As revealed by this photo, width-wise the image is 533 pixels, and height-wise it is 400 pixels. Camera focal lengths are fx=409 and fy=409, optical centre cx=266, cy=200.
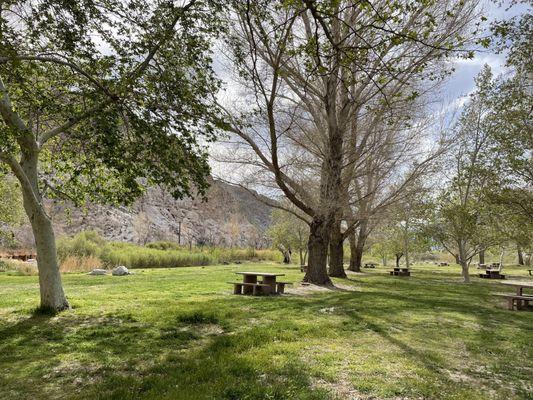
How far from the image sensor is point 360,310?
32.5 ft

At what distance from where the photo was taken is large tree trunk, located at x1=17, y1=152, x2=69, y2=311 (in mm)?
7652

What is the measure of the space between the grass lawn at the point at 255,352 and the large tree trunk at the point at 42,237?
1.53ft

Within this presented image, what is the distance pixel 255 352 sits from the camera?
5.63 meters

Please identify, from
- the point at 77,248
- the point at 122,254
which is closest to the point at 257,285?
the point at 122,254

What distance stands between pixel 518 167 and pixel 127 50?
15832 mm

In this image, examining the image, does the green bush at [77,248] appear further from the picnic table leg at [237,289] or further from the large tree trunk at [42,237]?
the large tree trunk at [42,237]

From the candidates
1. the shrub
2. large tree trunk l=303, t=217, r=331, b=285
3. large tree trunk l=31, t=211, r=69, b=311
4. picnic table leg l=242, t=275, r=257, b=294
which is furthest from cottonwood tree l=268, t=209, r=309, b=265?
large tree trunk l=31, t=211, r=69, b=311

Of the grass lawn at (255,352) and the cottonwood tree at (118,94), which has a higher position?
the cottonwood tree at (118,94)

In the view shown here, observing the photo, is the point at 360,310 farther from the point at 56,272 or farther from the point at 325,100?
the point at 325,100

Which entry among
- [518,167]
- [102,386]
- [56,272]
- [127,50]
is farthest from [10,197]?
[518,167]

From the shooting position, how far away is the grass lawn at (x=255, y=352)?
4.33 m

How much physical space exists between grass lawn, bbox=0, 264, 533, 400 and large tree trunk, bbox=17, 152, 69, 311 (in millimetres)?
468

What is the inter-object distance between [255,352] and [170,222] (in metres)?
56.9

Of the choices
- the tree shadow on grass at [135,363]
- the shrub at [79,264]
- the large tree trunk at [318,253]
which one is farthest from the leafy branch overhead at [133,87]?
the shrub at [79,264]
